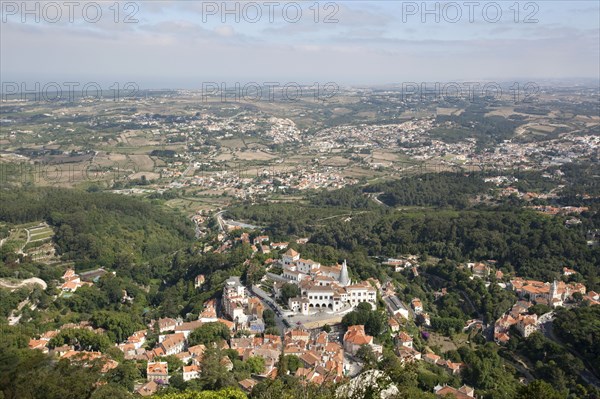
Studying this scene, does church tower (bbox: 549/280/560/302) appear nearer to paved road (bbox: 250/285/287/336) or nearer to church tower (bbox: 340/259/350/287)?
church tower (bbox: 340/259/350/287)

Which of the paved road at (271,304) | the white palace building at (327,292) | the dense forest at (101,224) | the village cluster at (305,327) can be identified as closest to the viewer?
the village cluster at (305,327)

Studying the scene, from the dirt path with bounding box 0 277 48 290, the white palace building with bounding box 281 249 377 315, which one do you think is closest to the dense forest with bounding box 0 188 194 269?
the dirt path with bounding box 0 277 48 290

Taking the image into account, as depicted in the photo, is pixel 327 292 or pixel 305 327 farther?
pixel 327 292

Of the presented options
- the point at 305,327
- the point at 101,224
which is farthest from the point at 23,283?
the point at 305,327

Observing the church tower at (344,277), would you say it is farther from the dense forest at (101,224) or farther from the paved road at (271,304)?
the dense forest at (101,224)

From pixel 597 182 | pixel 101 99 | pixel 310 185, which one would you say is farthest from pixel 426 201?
pixel 101 99

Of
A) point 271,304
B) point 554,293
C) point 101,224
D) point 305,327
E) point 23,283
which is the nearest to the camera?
point 305,327

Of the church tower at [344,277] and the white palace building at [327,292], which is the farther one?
the church tower at [344,277]

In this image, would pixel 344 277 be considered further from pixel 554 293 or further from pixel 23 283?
pixel 23 283

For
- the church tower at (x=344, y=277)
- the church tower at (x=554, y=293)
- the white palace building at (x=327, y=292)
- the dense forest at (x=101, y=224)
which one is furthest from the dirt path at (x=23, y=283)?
the church tower at (x=554, y=293)

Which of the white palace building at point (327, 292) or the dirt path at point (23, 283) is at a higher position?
the white palace building at point (327, 292)
